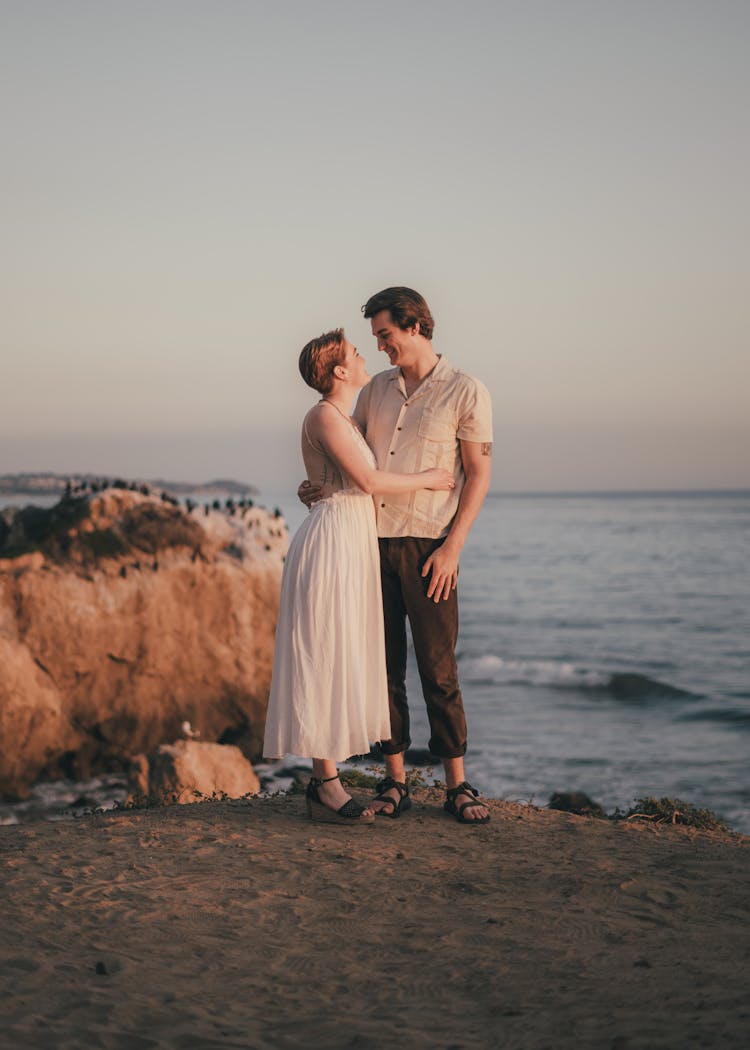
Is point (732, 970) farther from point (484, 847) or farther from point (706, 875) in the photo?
point (484, 847)

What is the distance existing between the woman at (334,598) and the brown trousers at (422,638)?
0.17m

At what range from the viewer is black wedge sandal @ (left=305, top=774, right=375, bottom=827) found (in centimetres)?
605

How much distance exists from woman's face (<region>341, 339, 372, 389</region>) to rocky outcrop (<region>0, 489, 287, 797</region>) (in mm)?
7444

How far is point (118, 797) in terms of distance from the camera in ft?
36.6

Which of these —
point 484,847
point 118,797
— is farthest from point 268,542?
point 484,847

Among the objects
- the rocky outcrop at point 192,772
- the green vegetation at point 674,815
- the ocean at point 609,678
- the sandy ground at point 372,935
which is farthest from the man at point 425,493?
the ocean at point 609,678

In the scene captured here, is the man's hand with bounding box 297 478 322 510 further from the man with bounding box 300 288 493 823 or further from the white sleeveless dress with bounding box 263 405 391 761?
the man with bounding box 300 288 493 823

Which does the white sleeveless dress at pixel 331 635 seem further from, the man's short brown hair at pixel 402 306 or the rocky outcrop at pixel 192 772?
the rocky outcrop at pixel 192 772

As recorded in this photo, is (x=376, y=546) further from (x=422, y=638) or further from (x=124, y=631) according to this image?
(x=124, y=631)

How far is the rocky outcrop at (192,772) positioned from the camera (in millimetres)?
9734

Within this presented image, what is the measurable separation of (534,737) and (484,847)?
11.1m

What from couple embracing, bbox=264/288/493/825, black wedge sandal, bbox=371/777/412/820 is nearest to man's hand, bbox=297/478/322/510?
couple embracing, bbox=264/288/493/825

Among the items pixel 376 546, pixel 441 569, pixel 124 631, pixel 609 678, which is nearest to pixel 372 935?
pixel 441 569

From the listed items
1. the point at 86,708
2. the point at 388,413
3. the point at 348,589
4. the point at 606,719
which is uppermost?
the point at 388,413
